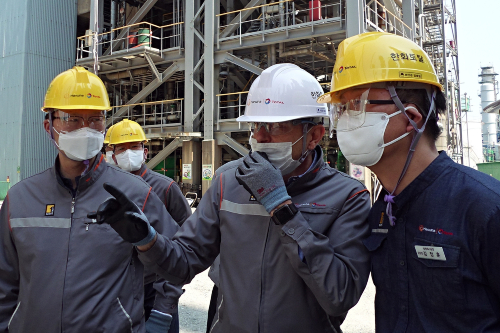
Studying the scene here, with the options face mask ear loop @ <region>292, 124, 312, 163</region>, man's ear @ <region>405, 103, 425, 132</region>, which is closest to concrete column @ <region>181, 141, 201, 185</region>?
face mask ear loop @ <region>292, 124, 312, 163</region>

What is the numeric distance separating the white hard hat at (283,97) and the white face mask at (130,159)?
3179 mm

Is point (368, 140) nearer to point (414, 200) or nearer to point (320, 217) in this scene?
point (414, 200)

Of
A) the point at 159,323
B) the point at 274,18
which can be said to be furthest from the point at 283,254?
the point at 274,18

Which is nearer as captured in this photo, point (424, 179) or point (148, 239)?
point (424, 179)

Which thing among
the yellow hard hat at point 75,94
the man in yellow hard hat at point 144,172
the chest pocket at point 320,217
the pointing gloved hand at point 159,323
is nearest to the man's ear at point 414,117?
the chest pocket at point 320,217

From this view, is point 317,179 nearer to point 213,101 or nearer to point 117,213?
point 117,213

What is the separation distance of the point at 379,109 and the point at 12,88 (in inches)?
961

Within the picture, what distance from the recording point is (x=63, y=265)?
219cm

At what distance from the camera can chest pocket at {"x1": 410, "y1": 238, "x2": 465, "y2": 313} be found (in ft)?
4.70

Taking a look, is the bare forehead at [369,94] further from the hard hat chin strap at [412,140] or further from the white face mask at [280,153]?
the white face mask at [280,153]

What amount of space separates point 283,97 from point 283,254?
865 mm

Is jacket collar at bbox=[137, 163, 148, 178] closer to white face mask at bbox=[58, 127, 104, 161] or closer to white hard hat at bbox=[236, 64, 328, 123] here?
white face mask at bbox=[58, 127, 104, 161]

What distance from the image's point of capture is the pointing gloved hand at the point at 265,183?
1834 millimetres

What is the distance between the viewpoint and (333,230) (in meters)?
1.90
